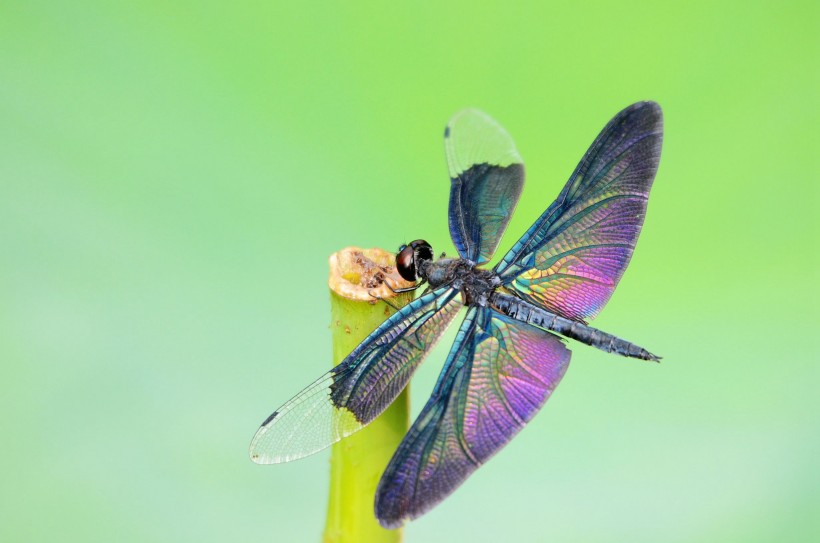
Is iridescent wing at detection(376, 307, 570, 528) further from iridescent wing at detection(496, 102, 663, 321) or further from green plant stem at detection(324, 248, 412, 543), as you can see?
iridescent wing at detection(496, 102, 663, 321)

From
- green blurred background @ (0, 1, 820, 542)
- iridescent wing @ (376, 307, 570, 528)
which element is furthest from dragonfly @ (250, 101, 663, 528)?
green blurred background @ (0, 1, 820, 542)

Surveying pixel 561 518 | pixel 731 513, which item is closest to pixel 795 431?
pixel 731 513

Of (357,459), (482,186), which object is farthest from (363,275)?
(482,186)

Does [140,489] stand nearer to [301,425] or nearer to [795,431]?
[301,425]

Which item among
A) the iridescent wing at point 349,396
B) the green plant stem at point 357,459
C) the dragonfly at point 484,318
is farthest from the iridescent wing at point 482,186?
the green plant stem at point 357,459

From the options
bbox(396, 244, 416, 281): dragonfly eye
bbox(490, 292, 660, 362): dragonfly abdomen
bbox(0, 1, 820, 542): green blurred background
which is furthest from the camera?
bbox(0, 1, 820, 542): green blurred background
